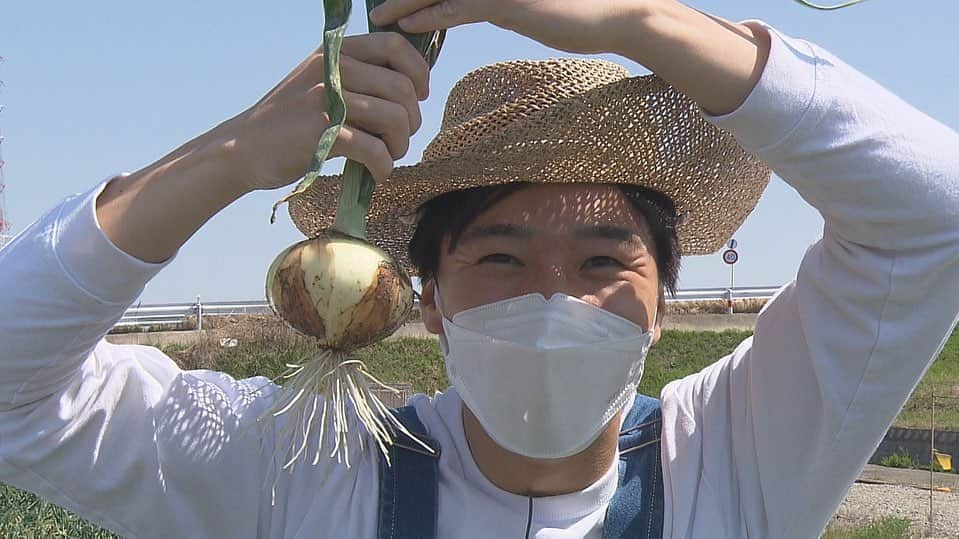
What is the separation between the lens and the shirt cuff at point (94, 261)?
144cm

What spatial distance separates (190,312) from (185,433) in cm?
1496

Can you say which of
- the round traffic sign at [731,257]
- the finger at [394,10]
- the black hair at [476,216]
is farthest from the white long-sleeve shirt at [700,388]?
the round traffic sign at [731,257]

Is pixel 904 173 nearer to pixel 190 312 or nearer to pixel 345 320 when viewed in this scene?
pixel 345 320

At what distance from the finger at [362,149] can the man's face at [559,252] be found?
1.24 feet

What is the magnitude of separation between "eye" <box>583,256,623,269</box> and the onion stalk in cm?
36

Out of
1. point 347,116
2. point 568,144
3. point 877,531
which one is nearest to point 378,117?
point 347,116

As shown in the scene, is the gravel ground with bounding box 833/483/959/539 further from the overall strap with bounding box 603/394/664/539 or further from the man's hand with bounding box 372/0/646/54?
the man's hand with bounding box 372/0/646/54

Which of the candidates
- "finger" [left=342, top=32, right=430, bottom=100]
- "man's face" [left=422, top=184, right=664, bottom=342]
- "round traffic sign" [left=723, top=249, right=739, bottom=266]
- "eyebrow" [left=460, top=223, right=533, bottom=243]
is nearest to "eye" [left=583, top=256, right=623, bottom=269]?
"man's face" [left=422, top=184, right=664, bottom=342]

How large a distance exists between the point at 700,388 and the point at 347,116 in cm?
91

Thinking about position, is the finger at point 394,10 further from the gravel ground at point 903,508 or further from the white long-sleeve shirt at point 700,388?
the gravel ground at point 903,508

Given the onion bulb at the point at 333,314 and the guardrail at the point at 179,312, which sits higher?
the onion bulb at the point at 333,314

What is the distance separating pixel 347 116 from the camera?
4.52 ft

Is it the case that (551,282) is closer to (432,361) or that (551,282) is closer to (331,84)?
(331,84)

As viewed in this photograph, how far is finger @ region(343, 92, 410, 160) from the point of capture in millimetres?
1364
